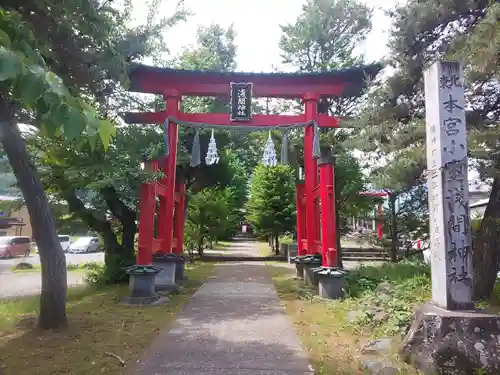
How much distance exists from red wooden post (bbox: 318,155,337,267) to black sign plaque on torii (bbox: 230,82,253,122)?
248 centimetres

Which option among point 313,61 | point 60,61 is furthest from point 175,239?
point 313,61

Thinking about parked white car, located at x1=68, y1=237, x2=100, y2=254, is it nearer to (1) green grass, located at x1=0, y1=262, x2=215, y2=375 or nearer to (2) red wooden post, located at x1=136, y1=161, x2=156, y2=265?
(2) red wooden post, located at x1=136, y1=161, x2=156, y2=265

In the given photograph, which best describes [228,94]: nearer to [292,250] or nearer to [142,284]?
[142,284]

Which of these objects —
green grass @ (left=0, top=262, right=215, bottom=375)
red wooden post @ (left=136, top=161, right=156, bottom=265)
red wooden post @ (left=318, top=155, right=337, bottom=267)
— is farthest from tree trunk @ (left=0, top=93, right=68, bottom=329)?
red wooden post @ (left=318, top=155, right=337, bottom=267)

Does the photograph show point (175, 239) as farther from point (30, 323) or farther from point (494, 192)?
point (494, 192)

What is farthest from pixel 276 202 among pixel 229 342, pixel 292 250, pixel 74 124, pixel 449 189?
pixel 74 124

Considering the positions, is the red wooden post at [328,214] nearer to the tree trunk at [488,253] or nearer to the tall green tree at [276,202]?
the tree trunk at [488,253]

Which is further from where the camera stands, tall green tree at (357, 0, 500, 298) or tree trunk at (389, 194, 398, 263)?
tree trunk at (389, 194, 398, 263)

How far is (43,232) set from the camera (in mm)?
5988

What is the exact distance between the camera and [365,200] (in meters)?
14.5

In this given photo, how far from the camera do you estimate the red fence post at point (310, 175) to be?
435 inches

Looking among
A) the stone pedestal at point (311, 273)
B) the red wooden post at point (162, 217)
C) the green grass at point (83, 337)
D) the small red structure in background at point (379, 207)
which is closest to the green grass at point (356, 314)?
the stone pedestal at point (311, 273)

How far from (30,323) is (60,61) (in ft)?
13.9

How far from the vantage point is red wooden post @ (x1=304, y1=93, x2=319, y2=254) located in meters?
11.0
